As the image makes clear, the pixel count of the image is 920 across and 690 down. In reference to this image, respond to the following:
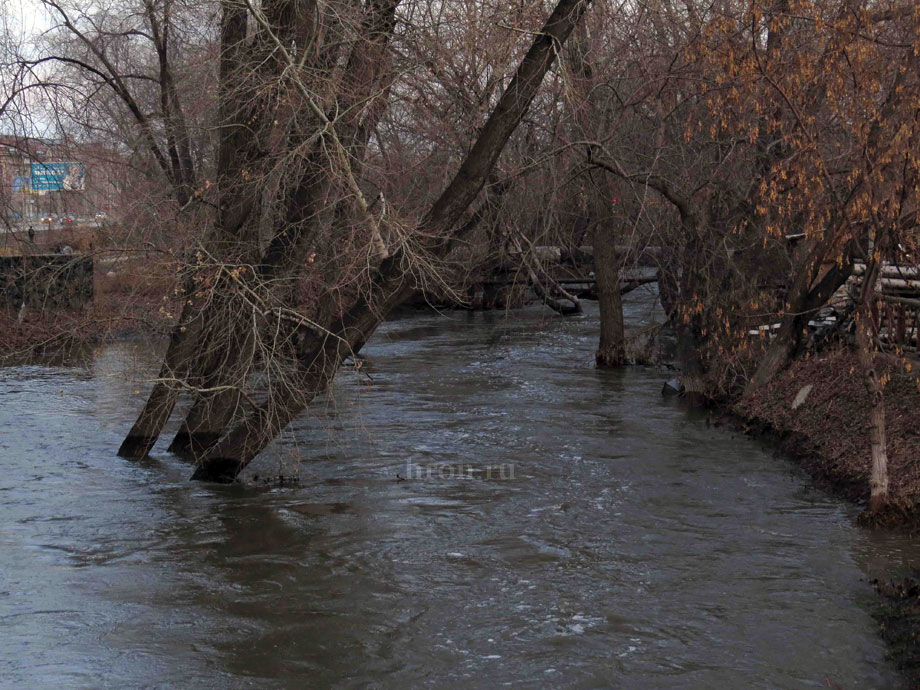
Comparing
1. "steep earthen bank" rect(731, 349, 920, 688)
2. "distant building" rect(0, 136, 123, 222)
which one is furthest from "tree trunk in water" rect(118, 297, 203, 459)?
"steep earthen bank" rect(731, 349, 920, 688)

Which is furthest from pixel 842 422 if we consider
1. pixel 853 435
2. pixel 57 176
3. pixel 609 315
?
pixel 57 176

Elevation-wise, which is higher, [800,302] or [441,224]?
[441,224]

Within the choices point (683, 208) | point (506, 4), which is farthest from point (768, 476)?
point (506, 4)

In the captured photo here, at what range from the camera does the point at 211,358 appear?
42.0 ft

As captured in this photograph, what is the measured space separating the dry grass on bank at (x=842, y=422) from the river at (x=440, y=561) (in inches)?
17.8

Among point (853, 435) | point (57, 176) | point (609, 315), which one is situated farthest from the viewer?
point (609, 315)

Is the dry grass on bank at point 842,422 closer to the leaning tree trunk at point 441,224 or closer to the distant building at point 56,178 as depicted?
the leaning tree trunk at point 441,224

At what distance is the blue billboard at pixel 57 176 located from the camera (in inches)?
595

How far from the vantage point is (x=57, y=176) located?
15125 mm

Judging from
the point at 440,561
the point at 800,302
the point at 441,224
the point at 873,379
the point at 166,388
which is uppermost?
the point at 441,224

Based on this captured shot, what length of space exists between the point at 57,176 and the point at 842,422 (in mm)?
11259

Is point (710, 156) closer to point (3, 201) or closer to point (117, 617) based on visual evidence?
point (3, 201)

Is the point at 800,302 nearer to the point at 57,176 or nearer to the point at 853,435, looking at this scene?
the point at 853,435

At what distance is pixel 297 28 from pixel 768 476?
303 inches
